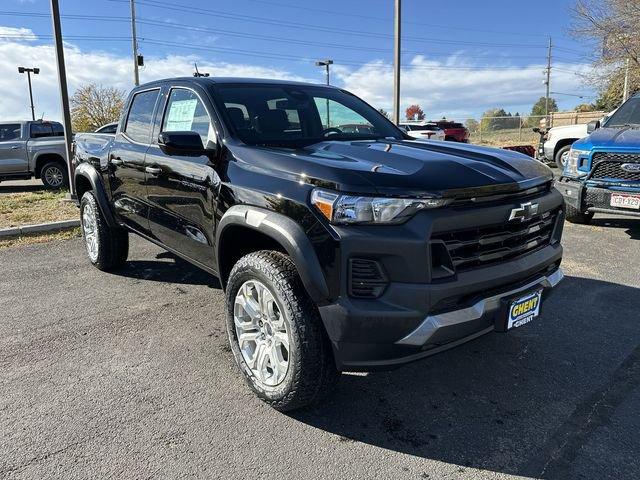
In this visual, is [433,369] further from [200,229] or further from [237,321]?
[200,229]

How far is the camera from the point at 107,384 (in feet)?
10.4

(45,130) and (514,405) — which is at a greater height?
(45,130)

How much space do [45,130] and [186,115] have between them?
11.2 meters

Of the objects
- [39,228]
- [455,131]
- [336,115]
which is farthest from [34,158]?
[455,131]

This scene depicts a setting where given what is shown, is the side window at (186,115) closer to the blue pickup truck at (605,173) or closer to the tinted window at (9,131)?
the blue pickup truck at (605,173)

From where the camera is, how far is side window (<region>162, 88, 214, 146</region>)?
3.45 metres

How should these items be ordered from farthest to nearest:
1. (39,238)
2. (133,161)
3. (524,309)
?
1. (39,238)
2. (133,161)
3. (524,309)

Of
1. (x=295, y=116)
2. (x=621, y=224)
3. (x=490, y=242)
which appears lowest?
(x=621, y=224)

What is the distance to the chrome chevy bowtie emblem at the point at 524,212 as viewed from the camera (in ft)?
8.75

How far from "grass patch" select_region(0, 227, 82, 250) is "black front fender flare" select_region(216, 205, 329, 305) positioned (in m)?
5.28

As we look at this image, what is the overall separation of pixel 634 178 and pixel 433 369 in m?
4.23

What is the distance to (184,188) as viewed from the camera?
3535 mm

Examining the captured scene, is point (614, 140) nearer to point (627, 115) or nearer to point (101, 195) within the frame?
point (627, 115)

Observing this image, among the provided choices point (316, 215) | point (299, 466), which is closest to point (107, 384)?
point (299, 466)
